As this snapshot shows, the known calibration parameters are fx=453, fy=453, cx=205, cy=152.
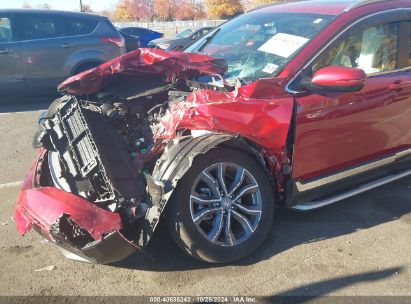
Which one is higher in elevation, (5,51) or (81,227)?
(81,227)

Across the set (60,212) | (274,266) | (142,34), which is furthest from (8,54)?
(142,34)

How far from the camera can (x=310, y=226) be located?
152 inches

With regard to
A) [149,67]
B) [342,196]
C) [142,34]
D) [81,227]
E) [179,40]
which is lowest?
[142,34]

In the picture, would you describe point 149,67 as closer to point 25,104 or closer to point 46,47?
point 46,47

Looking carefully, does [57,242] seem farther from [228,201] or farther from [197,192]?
[228,201]

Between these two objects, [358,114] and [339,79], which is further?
[358,114]

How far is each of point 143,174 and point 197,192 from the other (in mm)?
415

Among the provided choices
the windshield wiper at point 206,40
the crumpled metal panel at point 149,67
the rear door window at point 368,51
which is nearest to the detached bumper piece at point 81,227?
the crumpled metal panel at point 149,67

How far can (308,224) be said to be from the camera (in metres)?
3.89

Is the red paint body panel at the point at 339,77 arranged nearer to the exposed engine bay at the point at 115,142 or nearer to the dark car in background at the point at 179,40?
the exposed engine bay at the point at 115,142

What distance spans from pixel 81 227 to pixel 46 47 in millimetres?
7053

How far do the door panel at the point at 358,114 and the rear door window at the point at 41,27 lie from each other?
6957mm

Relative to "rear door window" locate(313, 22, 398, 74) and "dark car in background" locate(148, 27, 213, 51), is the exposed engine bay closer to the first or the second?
"rear door window" locate(313, 22, 398, 74)

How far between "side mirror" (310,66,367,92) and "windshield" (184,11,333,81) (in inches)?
13.3
